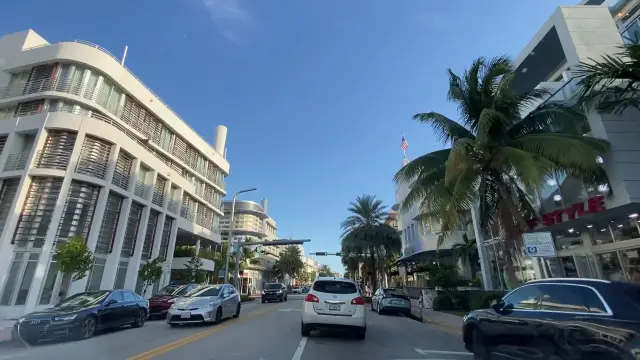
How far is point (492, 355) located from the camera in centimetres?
632

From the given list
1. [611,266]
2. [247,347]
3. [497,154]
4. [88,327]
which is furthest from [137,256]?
[611,266]

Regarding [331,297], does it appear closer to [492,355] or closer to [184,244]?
[492,355]

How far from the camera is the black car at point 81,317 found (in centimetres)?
985

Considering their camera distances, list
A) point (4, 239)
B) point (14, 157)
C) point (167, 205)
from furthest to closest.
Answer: point (167, 205) → point (14, 157) → point (4, 239)

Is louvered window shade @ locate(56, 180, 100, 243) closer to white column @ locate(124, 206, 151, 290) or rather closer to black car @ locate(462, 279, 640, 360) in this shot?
white column @ locate(124, 206, 151, 290)

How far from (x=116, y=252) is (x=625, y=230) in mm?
28988

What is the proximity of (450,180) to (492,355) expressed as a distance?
7732mm

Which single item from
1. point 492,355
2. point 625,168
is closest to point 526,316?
point 492,355

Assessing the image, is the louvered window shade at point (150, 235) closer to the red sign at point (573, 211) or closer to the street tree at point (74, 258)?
the street tree at point (74, 258)

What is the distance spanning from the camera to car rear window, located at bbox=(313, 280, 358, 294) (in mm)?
10352

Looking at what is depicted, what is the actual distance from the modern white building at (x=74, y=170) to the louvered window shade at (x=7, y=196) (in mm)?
63

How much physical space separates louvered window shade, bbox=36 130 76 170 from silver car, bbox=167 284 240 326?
48.1 ft

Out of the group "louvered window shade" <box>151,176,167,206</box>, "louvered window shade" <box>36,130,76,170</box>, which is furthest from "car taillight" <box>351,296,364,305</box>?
"louvered window shade" <box>151,176,167,206</box>

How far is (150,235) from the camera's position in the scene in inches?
1191
